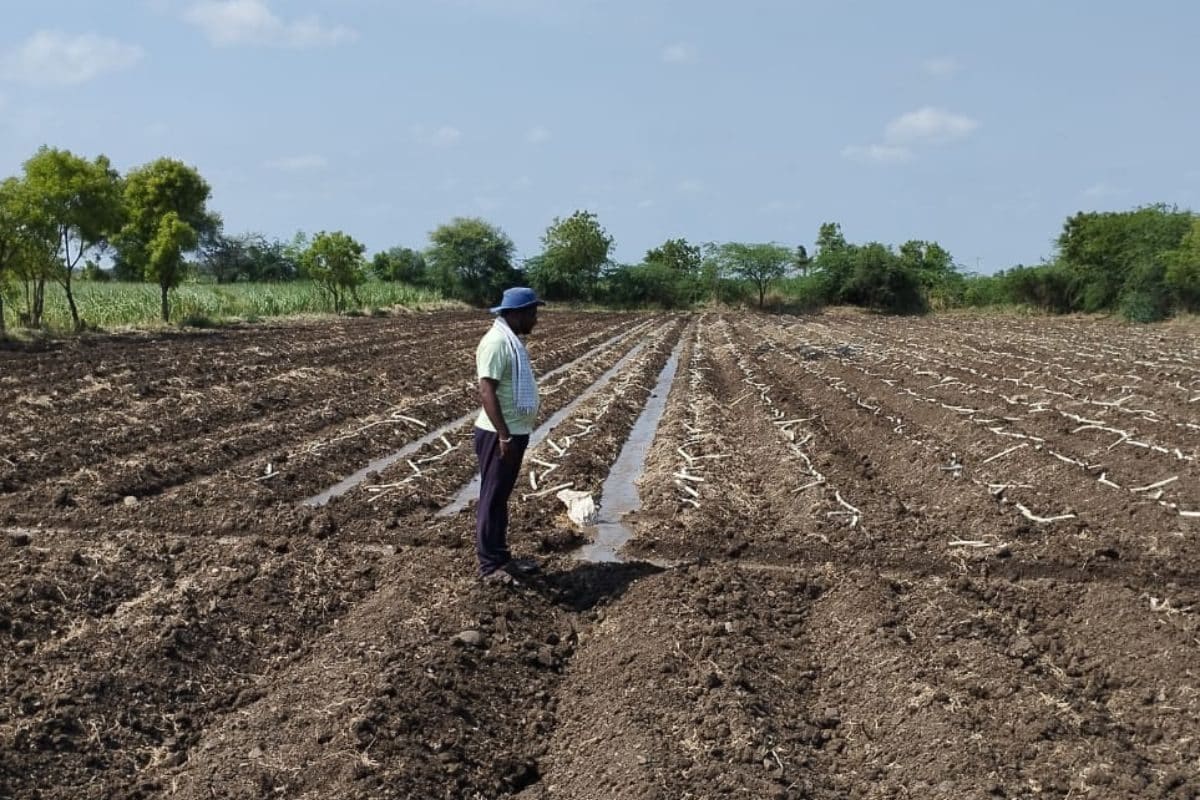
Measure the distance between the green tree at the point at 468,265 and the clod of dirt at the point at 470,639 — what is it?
53.7 m

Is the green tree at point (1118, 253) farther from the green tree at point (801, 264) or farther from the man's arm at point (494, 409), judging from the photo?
the man's arm at point (494, 409)

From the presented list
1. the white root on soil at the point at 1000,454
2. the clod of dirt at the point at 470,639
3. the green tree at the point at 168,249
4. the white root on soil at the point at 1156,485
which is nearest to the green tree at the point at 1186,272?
the white root on soil at the point at 1000,454

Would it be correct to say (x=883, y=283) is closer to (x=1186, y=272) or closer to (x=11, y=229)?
(x=1186, y=272)

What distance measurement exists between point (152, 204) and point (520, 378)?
32.3 m

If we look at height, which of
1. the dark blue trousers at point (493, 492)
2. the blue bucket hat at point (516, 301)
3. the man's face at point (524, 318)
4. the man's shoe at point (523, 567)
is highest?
the blue bucket hat at point (516, 301)

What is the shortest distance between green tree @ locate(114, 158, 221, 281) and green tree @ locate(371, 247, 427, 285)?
29765mm

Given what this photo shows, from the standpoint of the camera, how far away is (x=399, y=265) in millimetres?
71375

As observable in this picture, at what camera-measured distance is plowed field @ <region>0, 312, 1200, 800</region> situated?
370 cm

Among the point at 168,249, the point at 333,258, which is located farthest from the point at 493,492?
the point at 333,258

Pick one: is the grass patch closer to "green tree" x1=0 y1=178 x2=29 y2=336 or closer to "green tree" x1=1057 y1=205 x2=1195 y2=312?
"green tree" x1=0 y1=178 x2=29 y2=336

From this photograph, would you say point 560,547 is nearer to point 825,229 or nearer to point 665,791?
point 665,791

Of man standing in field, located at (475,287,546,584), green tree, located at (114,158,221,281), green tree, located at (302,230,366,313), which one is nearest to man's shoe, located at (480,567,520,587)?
man standing in field, located at (475,287,546,584)

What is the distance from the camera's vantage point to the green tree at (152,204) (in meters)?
29.5

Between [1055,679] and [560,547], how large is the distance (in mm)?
3427
